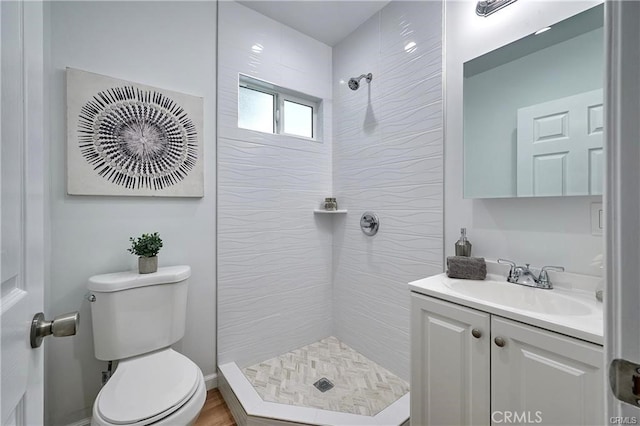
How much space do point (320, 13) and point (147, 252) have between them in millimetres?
1897

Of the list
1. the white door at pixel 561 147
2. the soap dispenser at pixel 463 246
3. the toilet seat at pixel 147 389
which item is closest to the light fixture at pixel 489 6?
the white door at pixel 561 147

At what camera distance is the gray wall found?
1.33 m

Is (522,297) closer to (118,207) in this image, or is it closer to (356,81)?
(356,81)

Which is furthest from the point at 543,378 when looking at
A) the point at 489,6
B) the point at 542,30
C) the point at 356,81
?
the point at 356,81

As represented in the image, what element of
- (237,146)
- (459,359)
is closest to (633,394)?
(459,359)

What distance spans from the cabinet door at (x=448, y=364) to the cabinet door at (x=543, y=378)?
43 mm

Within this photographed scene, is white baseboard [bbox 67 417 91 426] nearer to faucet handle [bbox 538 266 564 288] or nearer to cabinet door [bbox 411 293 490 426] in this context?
cabinet door [bbox 411 293 490 426]

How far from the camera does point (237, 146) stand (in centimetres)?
183

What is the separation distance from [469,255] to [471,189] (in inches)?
13.1

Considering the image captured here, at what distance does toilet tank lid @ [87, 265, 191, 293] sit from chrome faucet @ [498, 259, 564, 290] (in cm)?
162

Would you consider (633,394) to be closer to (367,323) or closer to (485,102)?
(485,102)

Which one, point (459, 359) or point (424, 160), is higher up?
point (424, 160)

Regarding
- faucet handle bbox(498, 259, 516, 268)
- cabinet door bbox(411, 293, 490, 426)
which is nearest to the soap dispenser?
faucet handle bbox(498, 259, 516, 268)

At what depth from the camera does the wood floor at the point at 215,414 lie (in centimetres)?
150
